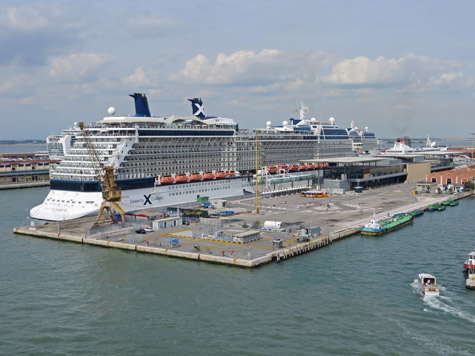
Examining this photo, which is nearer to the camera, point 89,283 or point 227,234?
point 89,283

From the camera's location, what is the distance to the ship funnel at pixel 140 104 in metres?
70.5

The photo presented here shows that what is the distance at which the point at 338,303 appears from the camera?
31031 millimetres

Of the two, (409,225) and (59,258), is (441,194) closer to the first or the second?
(409,225)

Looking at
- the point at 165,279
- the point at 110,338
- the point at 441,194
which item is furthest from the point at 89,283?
the point at 441,194

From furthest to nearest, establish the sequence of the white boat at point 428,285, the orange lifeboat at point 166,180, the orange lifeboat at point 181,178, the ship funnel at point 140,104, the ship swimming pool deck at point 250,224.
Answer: the ship funnel at point 140,104 < the orange lifeboat at point 181,178 < the orange lifeboat at point 166,180 < the ship swimming pool deck at point 250,224 < the white boat at point 428,285

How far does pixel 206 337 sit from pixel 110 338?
5.62 metres

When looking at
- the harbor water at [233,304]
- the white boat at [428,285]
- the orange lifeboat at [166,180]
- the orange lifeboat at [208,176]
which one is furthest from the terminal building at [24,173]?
the white boat at [428,285]

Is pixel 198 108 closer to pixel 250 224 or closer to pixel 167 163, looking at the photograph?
pixel 167 163

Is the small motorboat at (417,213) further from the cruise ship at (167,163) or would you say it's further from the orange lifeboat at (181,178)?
the orange lifeboat at (181,178)

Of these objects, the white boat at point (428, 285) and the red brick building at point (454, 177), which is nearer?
the white boat at point (428, 285)

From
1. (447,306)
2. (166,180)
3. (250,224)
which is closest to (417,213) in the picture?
(250,224)

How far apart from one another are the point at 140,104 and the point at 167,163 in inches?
407

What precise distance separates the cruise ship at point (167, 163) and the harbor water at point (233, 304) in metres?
14.1

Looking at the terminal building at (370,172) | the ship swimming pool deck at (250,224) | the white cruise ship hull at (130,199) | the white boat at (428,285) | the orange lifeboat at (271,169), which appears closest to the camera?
the white boat at (428,285)
